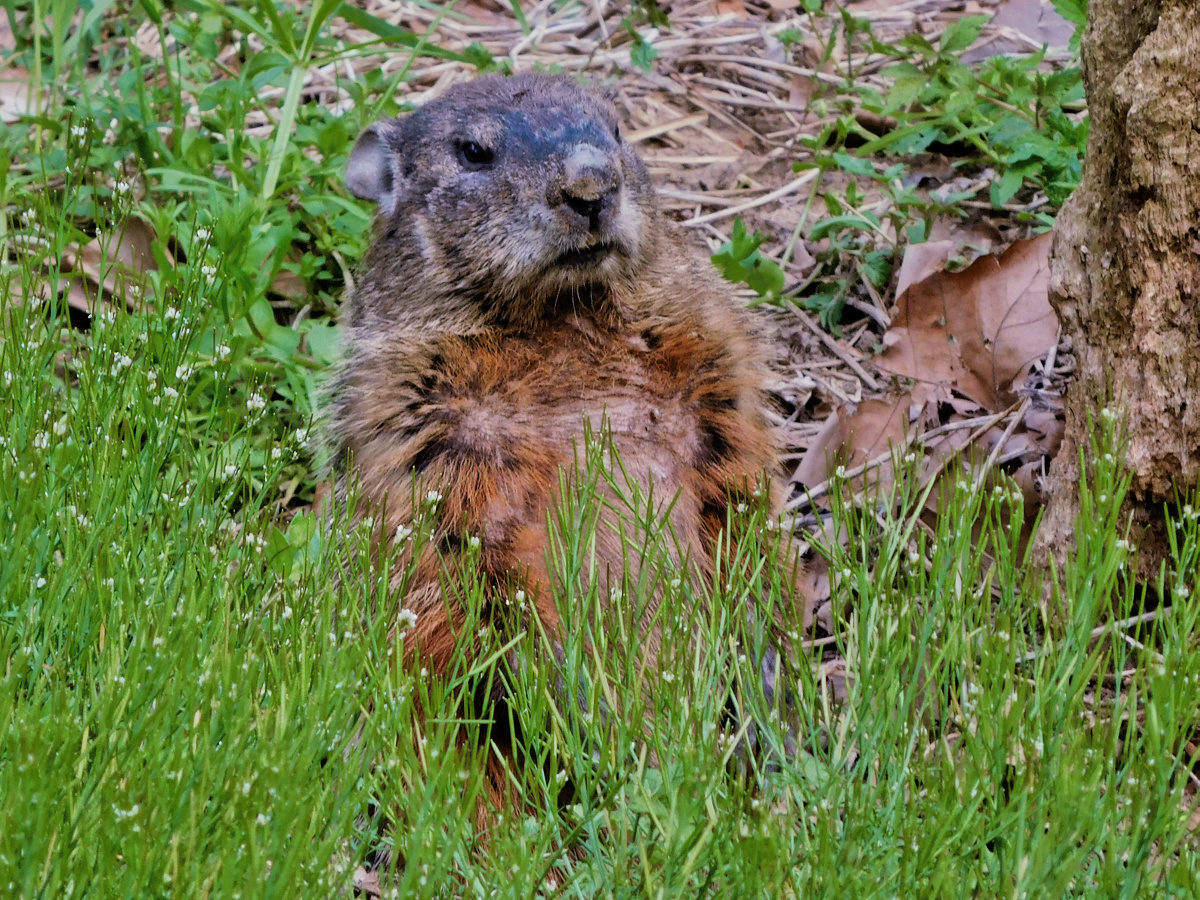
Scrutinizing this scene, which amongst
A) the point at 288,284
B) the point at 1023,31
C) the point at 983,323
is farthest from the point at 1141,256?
the point at 288,284

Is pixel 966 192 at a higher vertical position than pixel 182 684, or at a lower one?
higher

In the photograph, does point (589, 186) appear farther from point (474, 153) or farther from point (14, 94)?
point (14, 94)

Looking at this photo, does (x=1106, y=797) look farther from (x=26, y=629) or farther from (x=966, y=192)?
(x=966, y=192)

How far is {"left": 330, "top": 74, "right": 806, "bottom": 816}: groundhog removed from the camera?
3635mm

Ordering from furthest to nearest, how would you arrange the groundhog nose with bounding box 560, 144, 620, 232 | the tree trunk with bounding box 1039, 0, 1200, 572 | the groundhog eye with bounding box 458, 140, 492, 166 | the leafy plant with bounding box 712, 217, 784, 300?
the leafy plant with bounding box 712, 217, 784, 300, the groundhog eye with bounding box 458, 140, 492, 166, the groundhog nose with bounding box 560, 144, 620, 232, the tree trunk with bounding box 1039, 0, 1200, 572

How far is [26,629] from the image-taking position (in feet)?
9.17

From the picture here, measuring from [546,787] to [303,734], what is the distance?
45 centimetres

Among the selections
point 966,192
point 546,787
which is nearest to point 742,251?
point 966,192

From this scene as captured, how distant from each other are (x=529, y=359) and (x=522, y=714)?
1.30 metres

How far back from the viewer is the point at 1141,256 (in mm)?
3404

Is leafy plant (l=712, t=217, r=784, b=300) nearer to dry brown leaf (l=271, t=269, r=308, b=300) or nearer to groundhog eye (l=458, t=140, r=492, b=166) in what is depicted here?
groundhog eye (l=458, t=140, r=492, b=166)

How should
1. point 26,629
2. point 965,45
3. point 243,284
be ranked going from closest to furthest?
point 26,629
point 243,284
point 965,45

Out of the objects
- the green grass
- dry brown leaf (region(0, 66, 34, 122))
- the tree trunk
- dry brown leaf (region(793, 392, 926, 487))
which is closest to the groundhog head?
the green grass

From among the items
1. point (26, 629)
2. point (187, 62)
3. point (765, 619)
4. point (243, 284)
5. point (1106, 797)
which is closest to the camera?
point (1106, 797)
